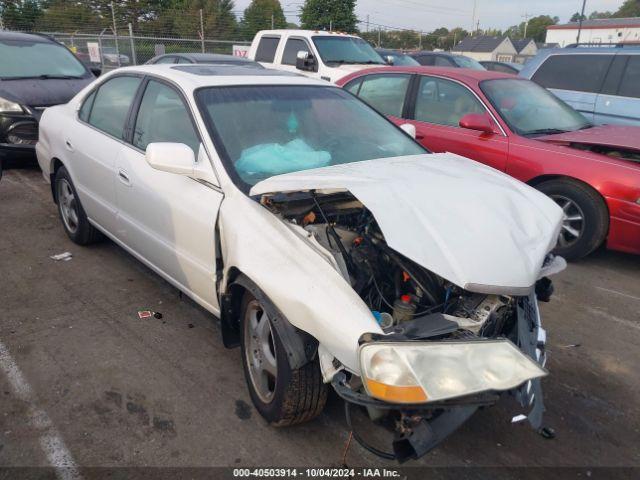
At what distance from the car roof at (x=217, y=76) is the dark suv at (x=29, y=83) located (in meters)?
3.57

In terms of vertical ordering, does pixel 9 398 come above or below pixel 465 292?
below

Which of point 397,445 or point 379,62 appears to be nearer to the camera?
point 397,445

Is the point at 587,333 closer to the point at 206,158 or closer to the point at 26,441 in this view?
the point at 206,158

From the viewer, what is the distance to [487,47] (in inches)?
2522

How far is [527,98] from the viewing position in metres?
5.48

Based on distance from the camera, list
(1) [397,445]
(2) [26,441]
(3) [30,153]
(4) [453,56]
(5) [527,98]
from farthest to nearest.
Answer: (4) [453,56] < (3) [30,153] < (5) [527,98] < (2) [26,441] < (1) [397,445]

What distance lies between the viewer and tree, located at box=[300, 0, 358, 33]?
41.7 meters

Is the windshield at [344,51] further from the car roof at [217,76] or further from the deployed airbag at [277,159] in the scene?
the deployed airbag at [277,159]

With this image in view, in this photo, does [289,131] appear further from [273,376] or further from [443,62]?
[443,62]

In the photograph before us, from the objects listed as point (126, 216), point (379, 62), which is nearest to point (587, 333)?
point (126, 216)

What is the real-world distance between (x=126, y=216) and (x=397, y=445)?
257 centimetres

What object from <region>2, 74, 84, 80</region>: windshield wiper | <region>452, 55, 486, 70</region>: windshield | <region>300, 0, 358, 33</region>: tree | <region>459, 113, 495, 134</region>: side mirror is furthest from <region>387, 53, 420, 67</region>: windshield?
<region>300, 0, 358, 33</region>: tree

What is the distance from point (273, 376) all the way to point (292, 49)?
841 cm

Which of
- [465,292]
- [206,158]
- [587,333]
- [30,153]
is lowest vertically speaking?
[587,333]
